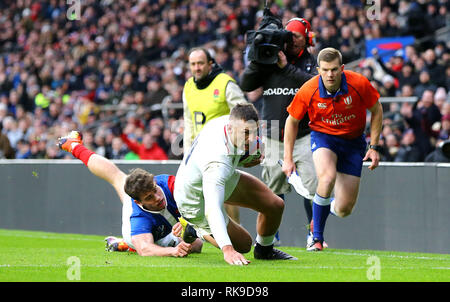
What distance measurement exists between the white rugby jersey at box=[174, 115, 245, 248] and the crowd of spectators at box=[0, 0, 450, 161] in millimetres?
4209

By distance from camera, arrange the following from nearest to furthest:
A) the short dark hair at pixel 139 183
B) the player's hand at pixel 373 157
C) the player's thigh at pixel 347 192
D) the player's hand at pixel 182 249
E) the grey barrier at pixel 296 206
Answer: the short dark hair at pixel 139 183 → the player's hand at pixel 182 249 → the player's hand at pixel 373 157 → the player's thigh at pixel 347 192 → the grey barrier at pixel 296 206

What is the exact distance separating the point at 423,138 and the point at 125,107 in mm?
8048

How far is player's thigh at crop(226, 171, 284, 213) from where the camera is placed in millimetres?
7305

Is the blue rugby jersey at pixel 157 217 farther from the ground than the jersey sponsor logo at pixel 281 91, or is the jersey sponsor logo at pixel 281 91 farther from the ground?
the jersey sponsor logo at pixel 281 91

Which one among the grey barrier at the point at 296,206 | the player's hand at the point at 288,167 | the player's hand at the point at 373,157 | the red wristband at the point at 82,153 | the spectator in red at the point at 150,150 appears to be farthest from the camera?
the spectator in red at the point at 150,150

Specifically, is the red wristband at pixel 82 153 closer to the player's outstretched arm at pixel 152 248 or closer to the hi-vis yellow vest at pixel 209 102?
the hi-vis yellow vest at pixel 209 102

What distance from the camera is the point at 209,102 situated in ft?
31.2

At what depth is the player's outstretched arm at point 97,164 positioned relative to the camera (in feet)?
31.0

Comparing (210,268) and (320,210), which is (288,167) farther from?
(210,268)

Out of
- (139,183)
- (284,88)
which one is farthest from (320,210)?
(139,183)

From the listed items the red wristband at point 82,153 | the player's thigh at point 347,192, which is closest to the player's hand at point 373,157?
the player's thigh at point 347,192

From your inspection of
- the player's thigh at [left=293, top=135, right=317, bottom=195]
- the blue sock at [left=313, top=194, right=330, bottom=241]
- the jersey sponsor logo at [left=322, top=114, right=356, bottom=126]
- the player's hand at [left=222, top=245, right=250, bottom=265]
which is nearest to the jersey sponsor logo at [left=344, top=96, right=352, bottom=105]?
the jersey sponsor logo at [left=322, top=114, right=356, bottom=126]

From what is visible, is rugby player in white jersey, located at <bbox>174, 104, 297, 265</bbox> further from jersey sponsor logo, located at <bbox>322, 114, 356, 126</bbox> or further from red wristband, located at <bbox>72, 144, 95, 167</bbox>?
red wristband, located at <bbox>72, 144, 95, 167</bbox>

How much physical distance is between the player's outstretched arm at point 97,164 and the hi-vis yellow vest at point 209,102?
3.43ft
